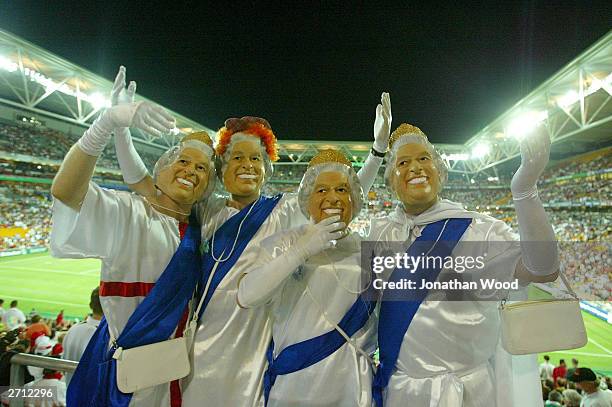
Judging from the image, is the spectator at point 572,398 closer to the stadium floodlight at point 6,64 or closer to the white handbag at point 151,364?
the white handbag at point 151,364

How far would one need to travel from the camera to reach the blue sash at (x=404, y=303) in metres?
1.85

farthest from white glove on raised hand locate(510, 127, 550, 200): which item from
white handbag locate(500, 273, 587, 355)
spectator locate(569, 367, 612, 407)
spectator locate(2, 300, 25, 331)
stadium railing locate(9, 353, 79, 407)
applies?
spectator locate(2, 300, 25, 331)

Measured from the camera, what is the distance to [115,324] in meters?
1.95

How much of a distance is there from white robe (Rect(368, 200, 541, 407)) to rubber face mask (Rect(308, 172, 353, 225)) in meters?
0.60

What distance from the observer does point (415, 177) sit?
1999 millimetres

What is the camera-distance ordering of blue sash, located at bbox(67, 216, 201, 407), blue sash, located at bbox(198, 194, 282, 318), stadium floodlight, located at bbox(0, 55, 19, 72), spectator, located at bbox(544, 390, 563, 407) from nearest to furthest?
blue sash, located at bbox(67, 216, 201, 407)
blue sash, located at bbox(198, 194, 282, 318)
spectator, located at bbox(544, 390, 563, 407)
stadium floodlight, located at bbox(0, 55, 19, 72)

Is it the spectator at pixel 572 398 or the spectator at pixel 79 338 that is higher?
the spectator at pixel 79 338

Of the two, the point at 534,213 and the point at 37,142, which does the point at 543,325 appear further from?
the point at 37,142

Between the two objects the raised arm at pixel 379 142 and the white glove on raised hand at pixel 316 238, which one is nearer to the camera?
the white glove on raised hand at pixel 316 238

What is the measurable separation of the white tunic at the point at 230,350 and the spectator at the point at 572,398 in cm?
394

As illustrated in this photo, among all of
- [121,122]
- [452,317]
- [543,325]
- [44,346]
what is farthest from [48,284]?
[543,325]

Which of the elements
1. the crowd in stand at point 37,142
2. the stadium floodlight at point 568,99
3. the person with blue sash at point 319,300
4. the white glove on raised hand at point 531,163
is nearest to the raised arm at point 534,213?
the white glove on raised hand at point 531,163

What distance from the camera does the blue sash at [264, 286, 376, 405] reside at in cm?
184

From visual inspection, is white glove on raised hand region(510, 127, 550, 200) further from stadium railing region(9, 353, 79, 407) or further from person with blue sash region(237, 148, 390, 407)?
stadium railing region(9, 353, 79, 407)
